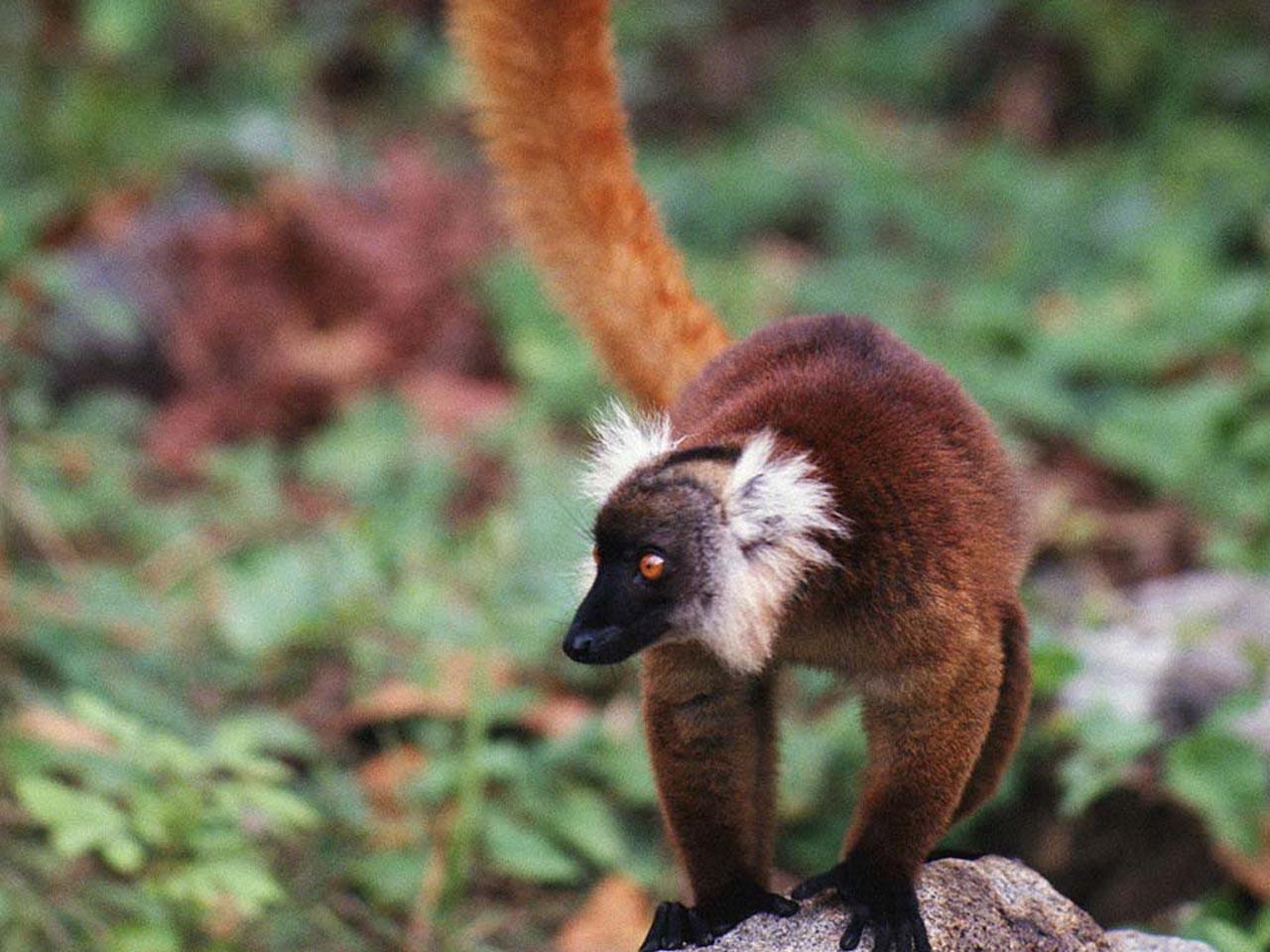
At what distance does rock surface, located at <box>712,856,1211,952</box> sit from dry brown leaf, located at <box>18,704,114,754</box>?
2.35m

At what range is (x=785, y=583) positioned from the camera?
3.03 m

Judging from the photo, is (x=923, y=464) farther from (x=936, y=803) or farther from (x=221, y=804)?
(x=221, y=804)

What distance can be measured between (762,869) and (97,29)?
6177mm

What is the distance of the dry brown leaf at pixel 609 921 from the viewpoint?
14.8 ft

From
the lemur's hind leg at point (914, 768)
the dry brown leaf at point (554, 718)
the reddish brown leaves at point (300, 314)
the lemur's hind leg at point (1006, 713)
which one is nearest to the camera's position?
the lemur's hind leg at point (914, 768)

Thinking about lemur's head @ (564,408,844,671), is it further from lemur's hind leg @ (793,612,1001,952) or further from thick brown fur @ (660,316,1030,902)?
lemur's hind leg @ (793,612,1001,952)

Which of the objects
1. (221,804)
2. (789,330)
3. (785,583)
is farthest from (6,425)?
(785,583)

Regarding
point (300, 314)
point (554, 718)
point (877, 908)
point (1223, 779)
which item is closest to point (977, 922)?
point (877, 908)

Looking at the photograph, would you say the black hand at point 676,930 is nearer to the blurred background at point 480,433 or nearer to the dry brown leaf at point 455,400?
the blurred background at point 480,433

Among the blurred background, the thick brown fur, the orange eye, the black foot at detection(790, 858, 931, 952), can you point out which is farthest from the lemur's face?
the blurred background

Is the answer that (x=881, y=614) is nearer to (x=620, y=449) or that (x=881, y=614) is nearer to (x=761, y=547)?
(x=761, y=547)

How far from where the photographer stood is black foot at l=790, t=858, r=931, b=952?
3.03 metres

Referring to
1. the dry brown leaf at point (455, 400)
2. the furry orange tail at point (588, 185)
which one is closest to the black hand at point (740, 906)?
the furry orange tail at point (588, 185)

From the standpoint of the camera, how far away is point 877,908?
3.08 meters
